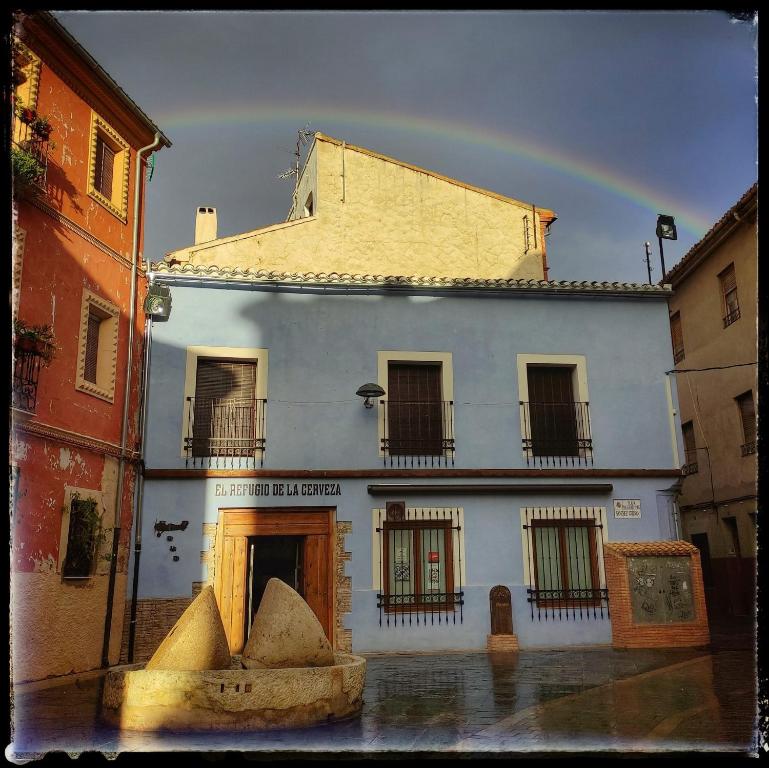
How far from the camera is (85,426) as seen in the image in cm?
1098

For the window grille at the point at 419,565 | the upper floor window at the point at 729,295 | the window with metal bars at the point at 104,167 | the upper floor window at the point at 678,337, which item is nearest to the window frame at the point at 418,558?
the window grille at the point at 419,565

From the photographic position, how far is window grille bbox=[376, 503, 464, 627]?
12312 mm

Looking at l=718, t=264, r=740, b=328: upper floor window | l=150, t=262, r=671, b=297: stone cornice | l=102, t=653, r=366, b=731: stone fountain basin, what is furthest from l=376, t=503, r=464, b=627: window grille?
l=718, t=264, r=740, b=328: upper floor window

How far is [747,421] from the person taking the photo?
60.3ft

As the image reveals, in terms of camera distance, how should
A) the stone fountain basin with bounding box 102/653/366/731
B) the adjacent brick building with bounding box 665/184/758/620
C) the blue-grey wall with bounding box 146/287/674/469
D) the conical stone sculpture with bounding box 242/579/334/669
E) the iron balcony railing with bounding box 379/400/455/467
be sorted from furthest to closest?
the adjacent brick building with bounding box 665/184/758/620 < the iron balcony railing with bounding box 379/400/455/467 < the blue-grey wall with bounding box 146/287/674/469 < the conical stone sculpture with bounding box 242/579/334/669 < the stone fountain basin with bounding box 102/653/366/731

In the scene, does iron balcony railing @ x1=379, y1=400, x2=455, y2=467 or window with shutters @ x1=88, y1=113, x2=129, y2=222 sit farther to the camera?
iron balcony railing @ x1=379, y1=400, x2=455, y2=467

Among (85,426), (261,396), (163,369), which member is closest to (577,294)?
(261,396)

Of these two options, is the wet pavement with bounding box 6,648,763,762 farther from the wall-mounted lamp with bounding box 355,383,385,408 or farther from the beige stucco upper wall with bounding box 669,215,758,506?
the beige stucco upper wall with bounding box 669,215,758,506

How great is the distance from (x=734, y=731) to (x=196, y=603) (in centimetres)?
457

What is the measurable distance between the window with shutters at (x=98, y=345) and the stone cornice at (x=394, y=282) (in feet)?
4.79

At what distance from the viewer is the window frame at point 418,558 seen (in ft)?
40.6

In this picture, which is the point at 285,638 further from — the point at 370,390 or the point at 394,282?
the point at 394,282

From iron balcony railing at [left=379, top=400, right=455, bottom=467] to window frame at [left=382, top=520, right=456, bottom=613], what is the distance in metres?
1.00

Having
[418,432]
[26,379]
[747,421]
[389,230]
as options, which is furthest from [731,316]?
[26,379]
